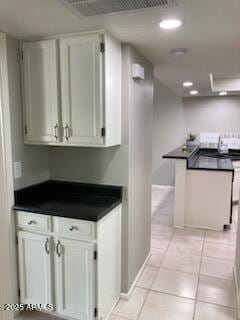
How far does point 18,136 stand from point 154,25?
4.51 ft

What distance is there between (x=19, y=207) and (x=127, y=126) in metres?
1.10

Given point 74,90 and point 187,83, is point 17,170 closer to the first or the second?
point 74,90

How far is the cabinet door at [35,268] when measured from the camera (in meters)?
2.07

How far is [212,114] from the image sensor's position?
6094mm

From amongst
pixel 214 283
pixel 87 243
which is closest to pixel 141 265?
pixel 214 283

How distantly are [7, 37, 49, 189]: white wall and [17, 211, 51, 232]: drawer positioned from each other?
26cm

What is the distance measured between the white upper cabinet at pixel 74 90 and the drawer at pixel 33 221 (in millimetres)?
597

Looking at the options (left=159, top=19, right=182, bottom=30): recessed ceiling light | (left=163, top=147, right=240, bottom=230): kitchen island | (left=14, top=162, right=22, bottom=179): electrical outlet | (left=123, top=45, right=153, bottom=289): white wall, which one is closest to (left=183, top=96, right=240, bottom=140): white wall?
(left=163, top=147, right=240, bottom=230): kitchen island

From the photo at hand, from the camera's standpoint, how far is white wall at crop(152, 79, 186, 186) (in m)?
6.28

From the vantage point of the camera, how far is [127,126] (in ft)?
7.42

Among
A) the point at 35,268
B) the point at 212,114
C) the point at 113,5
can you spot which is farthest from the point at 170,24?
the point at 212,114

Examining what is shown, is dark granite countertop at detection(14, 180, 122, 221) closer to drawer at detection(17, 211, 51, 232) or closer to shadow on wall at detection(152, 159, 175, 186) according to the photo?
drawer at detection(17, 211, 51, 232)

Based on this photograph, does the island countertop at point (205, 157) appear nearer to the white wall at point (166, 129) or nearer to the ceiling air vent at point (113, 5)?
the white wall at point (166, 129)

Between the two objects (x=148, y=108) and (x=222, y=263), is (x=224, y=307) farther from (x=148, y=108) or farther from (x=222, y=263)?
(x=148, y=108)
